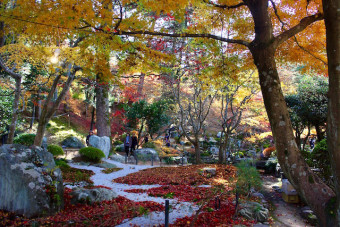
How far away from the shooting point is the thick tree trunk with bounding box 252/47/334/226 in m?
2.98

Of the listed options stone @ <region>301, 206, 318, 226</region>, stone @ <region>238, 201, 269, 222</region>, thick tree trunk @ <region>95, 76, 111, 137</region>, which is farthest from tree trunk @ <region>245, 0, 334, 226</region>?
thick tree trunk @ <region>95, 76, 111, 137</region>

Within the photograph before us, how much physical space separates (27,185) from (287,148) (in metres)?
4.07

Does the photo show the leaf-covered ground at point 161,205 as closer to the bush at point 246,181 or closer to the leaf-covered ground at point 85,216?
the leaf-covered ground at point 85,216

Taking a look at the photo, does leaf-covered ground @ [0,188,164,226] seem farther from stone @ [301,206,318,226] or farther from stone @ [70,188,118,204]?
stone @ [301,206,318,226]

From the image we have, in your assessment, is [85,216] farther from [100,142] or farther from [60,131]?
[60,131]

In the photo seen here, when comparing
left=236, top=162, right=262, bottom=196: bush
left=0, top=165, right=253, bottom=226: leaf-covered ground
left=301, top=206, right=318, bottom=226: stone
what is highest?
left=236, top=162, right=262, bottom=196: bush

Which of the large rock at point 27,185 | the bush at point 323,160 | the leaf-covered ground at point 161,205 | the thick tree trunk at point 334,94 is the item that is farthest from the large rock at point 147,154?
the thick tree trunk at point 334,94

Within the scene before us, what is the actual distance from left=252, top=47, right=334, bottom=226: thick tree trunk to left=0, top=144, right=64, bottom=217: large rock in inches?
147

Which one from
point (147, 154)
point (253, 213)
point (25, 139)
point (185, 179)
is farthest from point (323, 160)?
point (25, 139)

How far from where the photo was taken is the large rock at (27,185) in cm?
412

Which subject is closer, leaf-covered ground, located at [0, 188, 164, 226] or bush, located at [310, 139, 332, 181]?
leaf-covered ground, located at [0, 188, 164, 226]

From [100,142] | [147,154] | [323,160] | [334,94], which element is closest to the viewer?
[334,94]

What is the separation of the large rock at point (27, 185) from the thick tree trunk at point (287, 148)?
3744 millimetres

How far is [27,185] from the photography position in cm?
416
